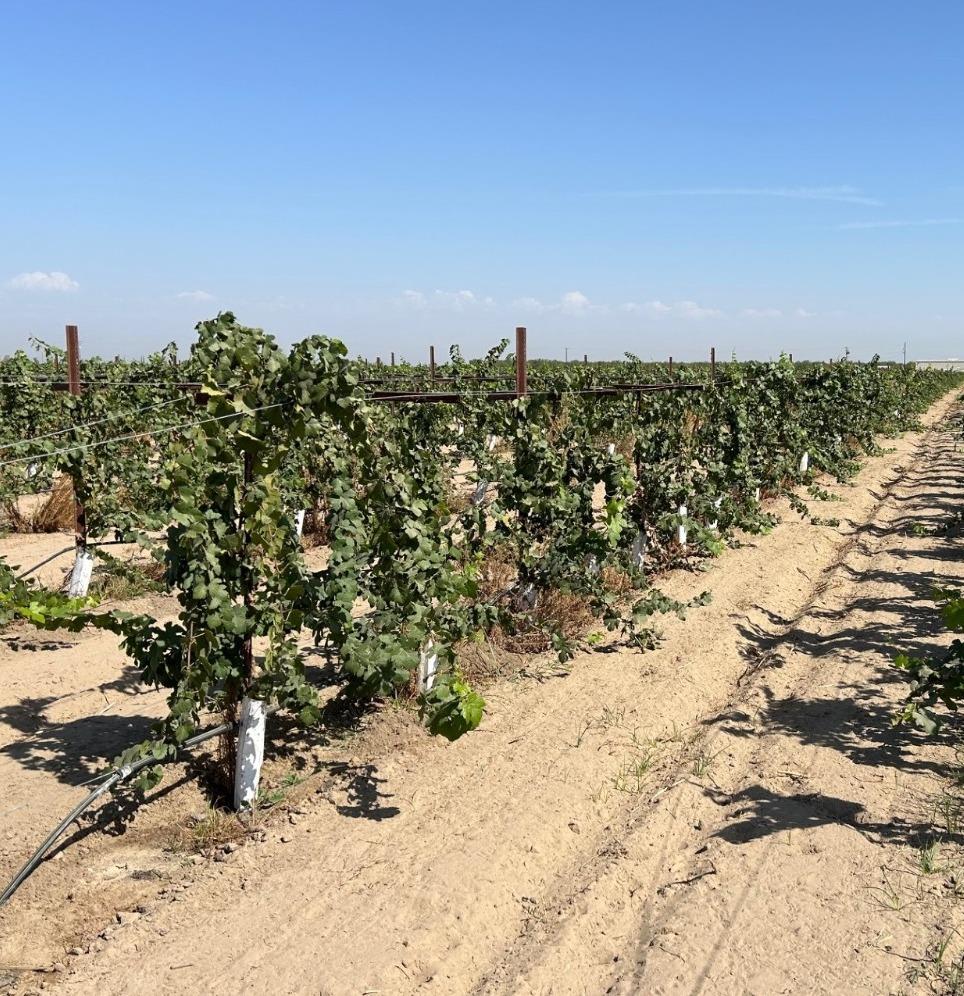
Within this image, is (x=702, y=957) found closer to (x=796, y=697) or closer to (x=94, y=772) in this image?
(x=796, y=697)

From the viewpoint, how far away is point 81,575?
307 inches

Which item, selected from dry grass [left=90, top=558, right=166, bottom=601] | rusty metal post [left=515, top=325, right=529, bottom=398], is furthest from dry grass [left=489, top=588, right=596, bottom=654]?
dry grass [left=90, top=558, right=166, bottom=601]

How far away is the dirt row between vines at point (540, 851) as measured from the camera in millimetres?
3182

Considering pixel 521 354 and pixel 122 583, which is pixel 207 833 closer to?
pixel 122 583

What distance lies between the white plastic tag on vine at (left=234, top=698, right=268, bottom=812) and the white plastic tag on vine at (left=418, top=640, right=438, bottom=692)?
4.44ft

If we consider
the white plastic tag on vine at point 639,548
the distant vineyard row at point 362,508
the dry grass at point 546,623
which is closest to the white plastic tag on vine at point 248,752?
the distant vineyard row at point 362,508

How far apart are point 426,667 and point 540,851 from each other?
174cm

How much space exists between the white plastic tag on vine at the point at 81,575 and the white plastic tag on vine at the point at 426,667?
392 centimetres

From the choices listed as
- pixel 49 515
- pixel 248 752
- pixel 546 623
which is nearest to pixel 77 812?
pixel 248 752

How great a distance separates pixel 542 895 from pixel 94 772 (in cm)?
254

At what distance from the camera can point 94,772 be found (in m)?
4.66

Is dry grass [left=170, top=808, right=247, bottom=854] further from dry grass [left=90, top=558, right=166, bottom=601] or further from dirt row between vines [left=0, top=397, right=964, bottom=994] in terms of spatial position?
dry grass [left=90, top=558, right=166, bottom=601]

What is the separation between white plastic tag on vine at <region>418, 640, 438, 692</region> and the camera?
5.39 metres

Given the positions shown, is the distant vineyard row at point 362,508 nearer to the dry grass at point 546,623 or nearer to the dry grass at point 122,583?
the dry grass at point 546,623
